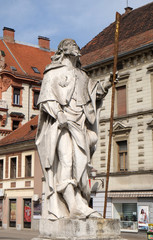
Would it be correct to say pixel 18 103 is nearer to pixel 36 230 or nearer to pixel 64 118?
pixel 36 230

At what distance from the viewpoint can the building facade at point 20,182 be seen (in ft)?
102

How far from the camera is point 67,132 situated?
6.12m

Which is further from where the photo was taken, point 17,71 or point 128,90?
point 17,71

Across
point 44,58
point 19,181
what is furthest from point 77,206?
point 44,58

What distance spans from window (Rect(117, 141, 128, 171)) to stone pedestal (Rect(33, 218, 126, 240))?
2137 centimetres

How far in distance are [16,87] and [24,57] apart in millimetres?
7110

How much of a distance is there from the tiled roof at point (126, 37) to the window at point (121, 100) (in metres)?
2.35

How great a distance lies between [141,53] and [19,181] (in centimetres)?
1316

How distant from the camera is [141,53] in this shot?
2661cm

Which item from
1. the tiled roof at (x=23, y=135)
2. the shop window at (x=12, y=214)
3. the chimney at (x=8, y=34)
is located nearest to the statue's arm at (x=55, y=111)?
the tiled roof at (x=23, y=135)

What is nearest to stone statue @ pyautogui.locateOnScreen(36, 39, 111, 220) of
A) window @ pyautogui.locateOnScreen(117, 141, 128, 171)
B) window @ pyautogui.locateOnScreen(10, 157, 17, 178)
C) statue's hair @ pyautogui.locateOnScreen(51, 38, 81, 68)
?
statue's hair @ pyautogui.locateOnScreen(51, 38, 81, 68)

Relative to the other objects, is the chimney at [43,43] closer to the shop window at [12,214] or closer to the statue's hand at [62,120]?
the shop window at [12,214]

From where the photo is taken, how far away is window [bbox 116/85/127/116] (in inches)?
1090

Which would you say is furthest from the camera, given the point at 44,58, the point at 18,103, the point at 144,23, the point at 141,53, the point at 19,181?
the point at 44,58
